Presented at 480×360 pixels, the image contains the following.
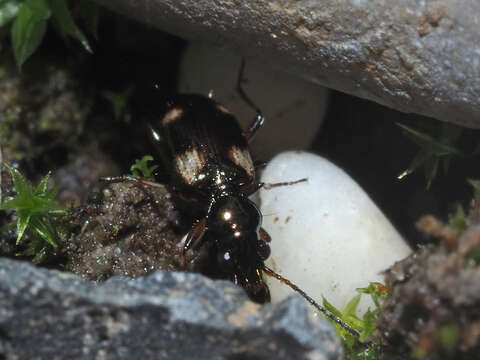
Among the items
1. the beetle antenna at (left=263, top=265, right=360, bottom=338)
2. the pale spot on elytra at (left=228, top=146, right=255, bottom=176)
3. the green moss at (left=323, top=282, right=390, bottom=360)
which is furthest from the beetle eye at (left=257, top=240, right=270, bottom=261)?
the pale spot on elytra at (left=228, top=146, right=255, bottom=176)

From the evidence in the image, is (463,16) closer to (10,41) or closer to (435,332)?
(435,332)

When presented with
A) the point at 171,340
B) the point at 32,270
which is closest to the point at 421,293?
the point at 171,340

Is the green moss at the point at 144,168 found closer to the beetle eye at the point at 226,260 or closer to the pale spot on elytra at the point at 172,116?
the pale spot on elytra at the point at 172,116

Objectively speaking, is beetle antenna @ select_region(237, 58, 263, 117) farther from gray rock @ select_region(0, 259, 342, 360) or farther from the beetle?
gray rock @ select_region(0, 259, 342, 360)

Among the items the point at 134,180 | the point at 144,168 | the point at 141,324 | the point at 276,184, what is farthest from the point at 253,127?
the point at 141,324

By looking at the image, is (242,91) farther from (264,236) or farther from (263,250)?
(263,250)

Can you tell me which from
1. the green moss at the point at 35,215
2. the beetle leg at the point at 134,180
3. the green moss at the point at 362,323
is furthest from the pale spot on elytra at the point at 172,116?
the green moss at the point at 362,323
